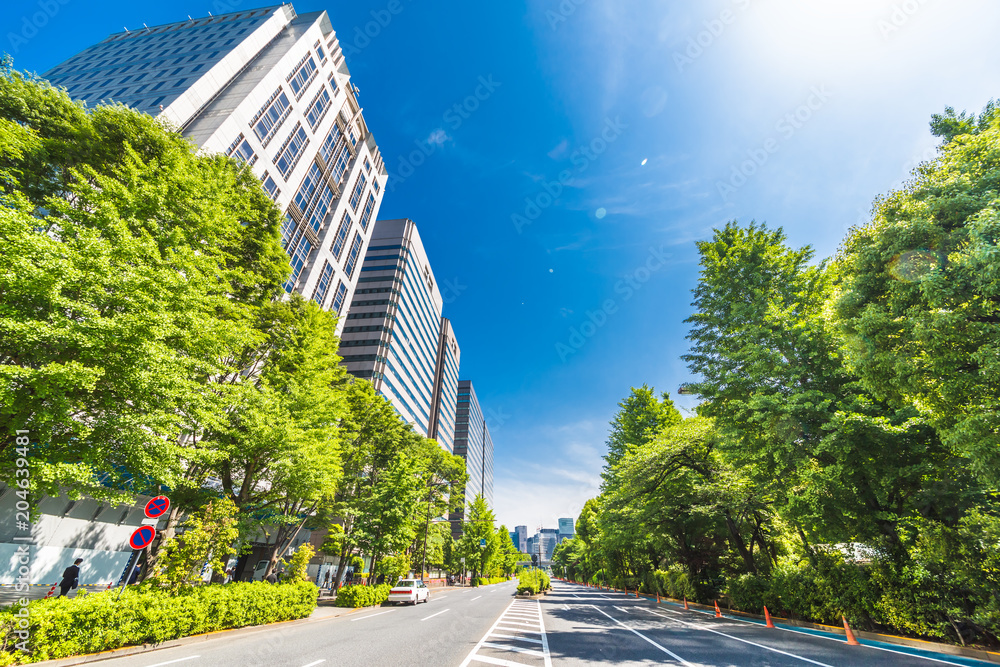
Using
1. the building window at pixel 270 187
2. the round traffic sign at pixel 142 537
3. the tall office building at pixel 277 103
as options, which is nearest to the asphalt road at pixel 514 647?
the round traffic sign at pixel 142 537

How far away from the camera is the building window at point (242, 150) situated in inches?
1111

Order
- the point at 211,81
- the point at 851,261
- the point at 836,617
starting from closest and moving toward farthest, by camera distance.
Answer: the point at 851,261 < the point at 836,617 < the point at 211,81

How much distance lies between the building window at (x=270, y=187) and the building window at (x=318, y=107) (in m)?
12.1

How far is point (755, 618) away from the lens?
16.1 meters

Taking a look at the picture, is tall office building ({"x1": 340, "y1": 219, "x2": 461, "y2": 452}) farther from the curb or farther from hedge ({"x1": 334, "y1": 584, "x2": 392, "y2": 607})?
the curb

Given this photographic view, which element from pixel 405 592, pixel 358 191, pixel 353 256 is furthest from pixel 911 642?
pixel 358 191

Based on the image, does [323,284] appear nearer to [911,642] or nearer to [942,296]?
[942,296]

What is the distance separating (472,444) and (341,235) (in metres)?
81.0

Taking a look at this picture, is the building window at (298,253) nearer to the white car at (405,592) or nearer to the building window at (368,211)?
the building window at (368,211)

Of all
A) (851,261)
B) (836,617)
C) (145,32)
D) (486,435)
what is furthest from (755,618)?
(486,435)

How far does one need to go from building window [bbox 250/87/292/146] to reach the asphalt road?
36.4 metres

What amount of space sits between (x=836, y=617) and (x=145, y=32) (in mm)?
84305

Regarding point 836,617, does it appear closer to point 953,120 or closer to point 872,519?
point 872,519

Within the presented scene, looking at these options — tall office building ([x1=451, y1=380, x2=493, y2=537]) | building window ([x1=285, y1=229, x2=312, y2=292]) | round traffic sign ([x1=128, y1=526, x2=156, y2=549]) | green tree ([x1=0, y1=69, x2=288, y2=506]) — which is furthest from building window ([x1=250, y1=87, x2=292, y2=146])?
tall office building ([x1=451, y1=380, x2=493, y2=537])
